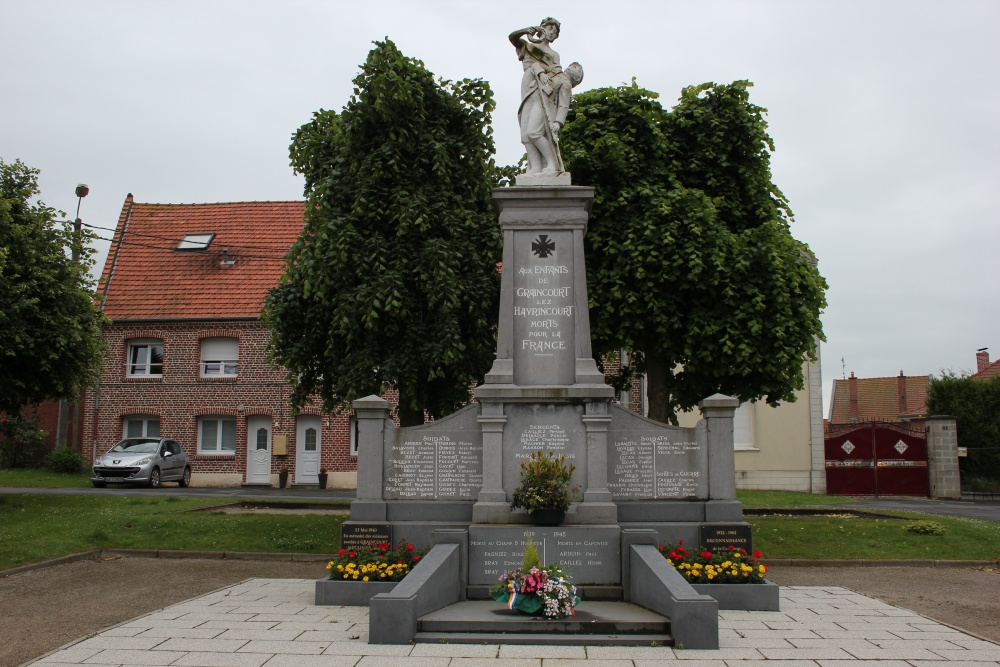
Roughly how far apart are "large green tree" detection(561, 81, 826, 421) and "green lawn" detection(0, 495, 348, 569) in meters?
7.24

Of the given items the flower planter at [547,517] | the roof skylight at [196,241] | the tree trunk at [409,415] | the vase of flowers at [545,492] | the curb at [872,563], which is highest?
the roof skylight at [196,241]

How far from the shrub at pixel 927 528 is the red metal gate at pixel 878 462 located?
45.6ft

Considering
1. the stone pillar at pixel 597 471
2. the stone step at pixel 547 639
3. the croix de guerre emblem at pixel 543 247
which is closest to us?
the stone step at pixel 547 639

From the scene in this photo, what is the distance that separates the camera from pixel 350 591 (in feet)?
35.4

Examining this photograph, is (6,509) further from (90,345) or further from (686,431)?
(686,431)

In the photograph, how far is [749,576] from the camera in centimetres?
1084

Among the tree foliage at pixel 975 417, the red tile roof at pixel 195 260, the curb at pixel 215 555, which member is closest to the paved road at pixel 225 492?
the red tile roof at pixel 195 260

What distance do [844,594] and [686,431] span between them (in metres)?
3.12

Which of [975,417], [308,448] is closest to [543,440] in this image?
[308,448]

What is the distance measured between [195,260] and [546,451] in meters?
24.7

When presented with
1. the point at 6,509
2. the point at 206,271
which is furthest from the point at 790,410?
the point at 6,509

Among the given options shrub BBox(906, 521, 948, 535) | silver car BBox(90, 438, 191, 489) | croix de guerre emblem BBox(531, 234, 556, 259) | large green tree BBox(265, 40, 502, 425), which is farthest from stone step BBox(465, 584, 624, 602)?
silver car BBox(90, 438, 191, 489)

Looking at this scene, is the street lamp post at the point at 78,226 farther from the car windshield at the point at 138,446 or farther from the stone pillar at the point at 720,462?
the stone pillar at the point at 720,462

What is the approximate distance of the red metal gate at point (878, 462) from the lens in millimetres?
30203
